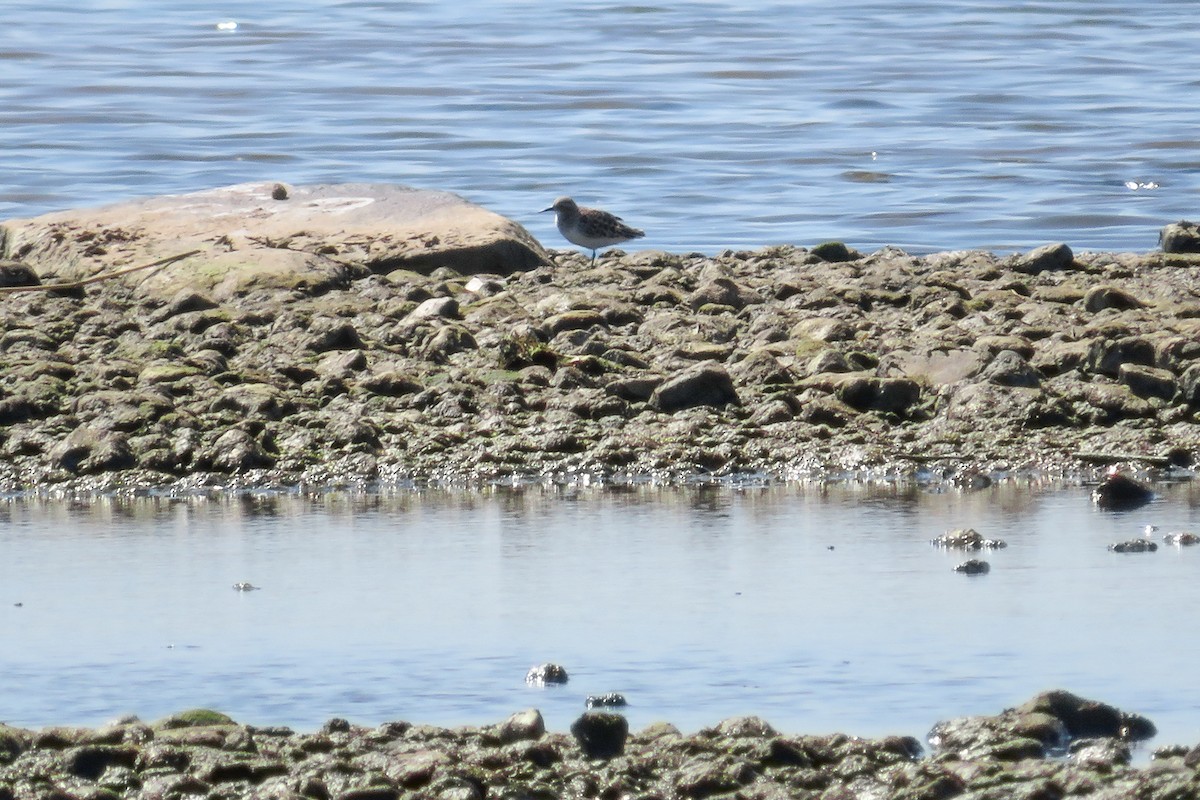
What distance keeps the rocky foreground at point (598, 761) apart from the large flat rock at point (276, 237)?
6.71 m

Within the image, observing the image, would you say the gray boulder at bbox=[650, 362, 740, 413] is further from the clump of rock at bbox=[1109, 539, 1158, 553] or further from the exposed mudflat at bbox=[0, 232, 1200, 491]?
the clump of rock at bbox=[1109, 539, 1158, 553]

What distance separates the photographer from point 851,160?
1984cm

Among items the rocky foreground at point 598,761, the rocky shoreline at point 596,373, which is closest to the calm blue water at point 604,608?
the rocky foreground at point 598,761

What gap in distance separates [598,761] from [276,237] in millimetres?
8211

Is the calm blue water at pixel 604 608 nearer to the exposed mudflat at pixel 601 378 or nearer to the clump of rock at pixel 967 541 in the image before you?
the clump of rock at pixel 967 541

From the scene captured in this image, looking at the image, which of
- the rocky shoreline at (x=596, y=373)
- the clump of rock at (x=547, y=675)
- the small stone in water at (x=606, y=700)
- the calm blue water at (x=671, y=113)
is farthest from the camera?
the calm blue water at (x=671, y=113)

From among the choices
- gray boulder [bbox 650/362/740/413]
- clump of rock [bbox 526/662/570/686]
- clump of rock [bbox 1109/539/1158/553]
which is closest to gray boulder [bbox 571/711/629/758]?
clump of rock [bbox 526/662/570/686]

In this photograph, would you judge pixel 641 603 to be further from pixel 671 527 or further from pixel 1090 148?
pixel 1090 148

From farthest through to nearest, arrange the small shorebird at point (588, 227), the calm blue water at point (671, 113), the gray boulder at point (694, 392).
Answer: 1. the calm blue water at point (671, 113)
2. the small shorebird at point (588, 227)
3. the gray boulder at point (694, 392)

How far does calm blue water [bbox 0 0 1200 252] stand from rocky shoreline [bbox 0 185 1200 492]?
3937mm

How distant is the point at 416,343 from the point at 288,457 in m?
1.58

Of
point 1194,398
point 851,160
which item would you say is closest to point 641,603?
point 1194,398

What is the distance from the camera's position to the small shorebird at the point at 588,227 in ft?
45.1

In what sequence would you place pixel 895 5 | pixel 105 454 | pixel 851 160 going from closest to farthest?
1. pixel 105 454
2. pixel 851 160
3. pixel 895 5
